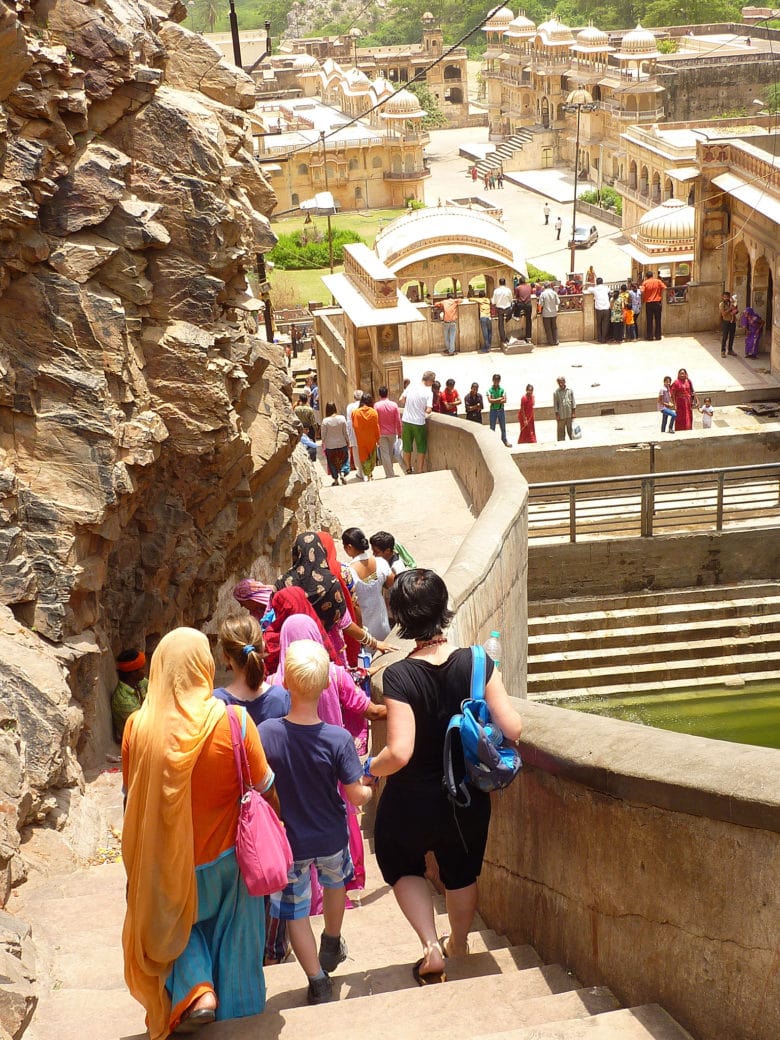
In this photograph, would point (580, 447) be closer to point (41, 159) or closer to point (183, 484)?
point (183, 484)

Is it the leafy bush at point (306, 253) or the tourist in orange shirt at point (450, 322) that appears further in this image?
the leafy bush at point (306, 253)

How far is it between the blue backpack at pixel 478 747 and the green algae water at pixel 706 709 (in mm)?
7417

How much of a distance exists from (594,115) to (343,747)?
62.3 metres

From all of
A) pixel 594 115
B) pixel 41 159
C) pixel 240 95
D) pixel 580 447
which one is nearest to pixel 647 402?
pixel 580 447

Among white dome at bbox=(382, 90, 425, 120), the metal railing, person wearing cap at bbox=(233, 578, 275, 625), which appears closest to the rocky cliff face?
person wearing cap at bbox=(233, 578, 275, 625)

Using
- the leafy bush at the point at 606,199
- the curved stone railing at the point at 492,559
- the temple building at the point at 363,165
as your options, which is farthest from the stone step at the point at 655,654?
the temple building at the point at 363,165

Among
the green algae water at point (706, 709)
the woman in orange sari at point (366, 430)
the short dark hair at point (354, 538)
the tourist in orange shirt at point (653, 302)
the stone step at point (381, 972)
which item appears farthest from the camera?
the tourist in orange shirt at point (653, 302)

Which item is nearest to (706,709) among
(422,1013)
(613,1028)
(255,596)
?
(255,596)

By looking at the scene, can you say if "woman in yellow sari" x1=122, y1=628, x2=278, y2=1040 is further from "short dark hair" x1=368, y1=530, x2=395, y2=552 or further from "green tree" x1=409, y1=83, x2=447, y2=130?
"green tree" x1=409, y1=83, x2=447, y2=130

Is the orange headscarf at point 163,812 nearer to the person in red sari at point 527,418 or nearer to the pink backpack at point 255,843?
the pink backpack at point 255,843

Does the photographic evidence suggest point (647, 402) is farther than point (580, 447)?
Yes

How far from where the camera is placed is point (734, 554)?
40.5 feet

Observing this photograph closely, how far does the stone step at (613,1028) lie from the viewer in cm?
320

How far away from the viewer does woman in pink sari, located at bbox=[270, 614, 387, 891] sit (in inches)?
169
